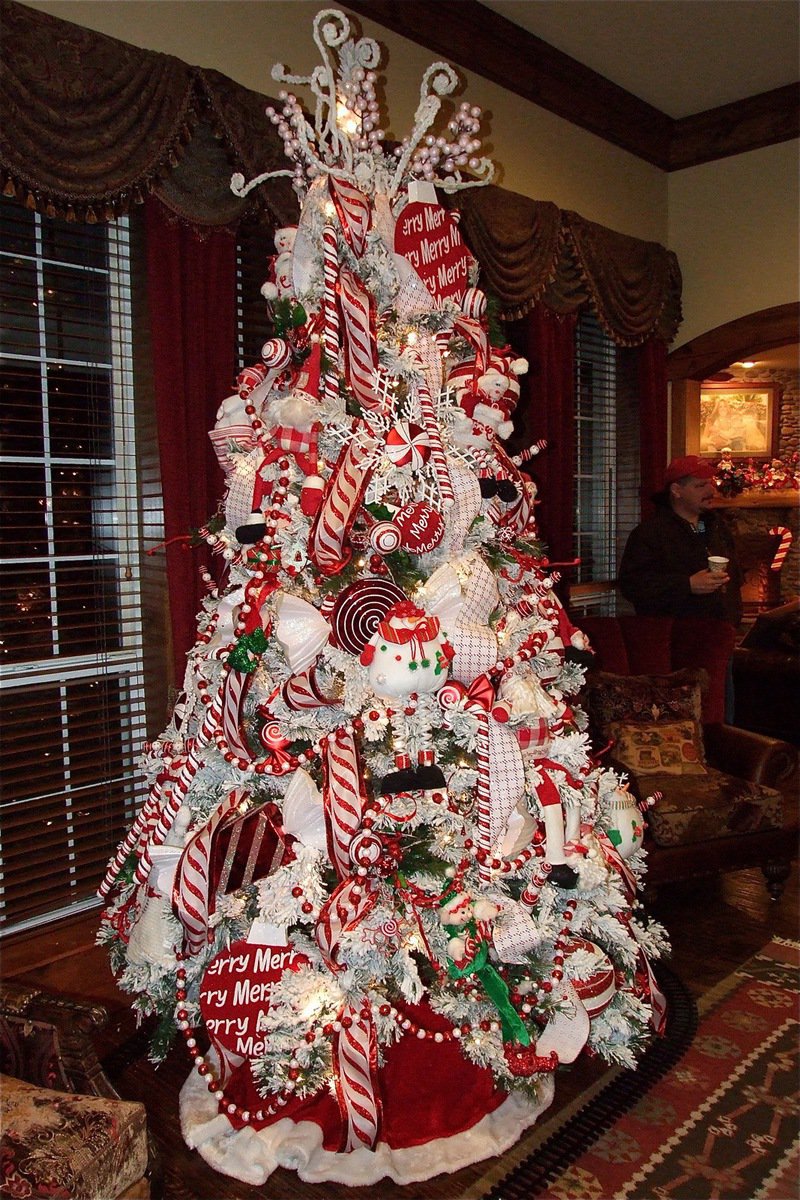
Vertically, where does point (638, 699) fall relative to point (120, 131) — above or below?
below

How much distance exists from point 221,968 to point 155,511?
59.3 inches

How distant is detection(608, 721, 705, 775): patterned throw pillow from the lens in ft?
9.52

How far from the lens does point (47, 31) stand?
87.0 inches

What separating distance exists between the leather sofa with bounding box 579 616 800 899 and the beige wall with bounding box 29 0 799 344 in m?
2.16

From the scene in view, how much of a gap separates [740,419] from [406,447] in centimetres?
688

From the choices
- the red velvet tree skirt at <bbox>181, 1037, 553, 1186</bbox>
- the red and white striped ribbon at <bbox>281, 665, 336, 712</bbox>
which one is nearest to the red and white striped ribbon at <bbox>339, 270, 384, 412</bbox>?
the red and white striped ribbon at <bbox>281, 665, 336, 712</bbox>

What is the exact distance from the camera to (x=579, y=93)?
4.08 m

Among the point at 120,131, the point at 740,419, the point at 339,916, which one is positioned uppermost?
the point at 740,419

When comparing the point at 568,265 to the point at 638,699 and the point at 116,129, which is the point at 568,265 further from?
the point at 116,129

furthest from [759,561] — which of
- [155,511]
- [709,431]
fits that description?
[155,511]

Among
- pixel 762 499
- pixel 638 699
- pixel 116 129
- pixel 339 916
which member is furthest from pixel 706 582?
pixel 762 499

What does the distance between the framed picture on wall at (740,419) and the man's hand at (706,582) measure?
444cm

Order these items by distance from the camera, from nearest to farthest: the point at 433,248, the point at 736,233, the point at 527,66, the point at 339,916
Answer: the point at 339,916
the point at 433,248
the point at 527,66
the point at 736,233

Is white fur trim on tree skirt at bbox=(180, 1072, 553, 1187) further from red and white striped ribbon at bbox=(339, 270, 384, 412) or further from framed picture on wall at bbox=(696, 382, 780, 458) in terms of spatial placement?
framed picture on wall at bbox=(696, 382, 780, 458)
